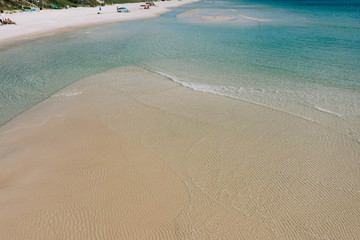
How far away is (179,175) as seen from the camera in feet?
27.5

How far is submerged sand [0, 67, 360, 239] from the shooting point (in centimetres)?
655

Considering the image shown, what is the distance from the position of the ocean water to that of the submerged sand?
219 centimetres

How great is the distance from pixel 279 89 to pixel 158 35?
25644 millimetres

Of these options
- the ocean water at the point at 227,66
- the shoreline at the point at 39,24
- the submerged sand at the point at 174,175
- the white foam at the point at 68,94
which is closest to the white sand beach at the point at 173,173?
the submerged sand at the point at 174,175

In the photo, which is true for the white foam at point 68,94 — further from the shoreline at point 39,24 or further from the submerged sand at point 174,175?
the shoreline at point 39,24

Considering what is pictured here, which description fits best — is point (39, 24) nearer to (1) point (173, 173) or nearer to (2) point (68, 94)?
(2) point (68, 94)

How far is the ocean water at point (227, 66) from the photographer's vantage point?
14164mm

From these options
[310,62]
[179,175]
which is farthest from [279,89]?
[179,175]

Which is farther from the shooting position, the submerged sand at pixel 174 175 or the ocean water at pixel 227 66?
the ocean water at pixel 227 66

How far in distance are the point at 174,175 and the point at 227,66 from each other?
1523 cm

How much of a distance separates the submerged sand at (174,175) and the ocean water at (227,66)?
2191 millimetres

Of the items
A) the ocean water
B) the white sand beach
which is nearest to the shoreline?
the ocean water

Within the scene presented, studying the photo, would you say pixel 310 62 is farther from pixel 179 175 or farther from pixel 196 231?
pixel 196 231

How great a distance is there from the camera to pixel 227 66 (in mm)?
20828
